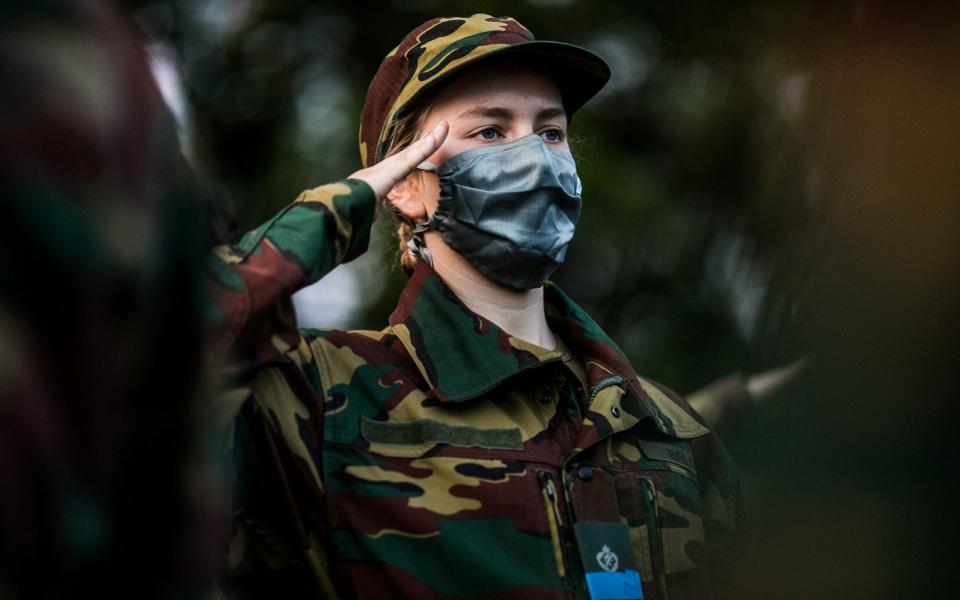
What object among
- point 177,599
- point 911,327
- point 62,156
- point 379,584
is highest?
point 62,156

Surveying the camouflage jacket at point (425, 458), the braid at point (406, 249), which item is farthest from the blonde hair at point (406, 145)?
the camouflage jacket at point (425, 458)

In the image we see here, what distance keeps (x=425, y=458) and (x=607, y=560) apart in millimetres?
424

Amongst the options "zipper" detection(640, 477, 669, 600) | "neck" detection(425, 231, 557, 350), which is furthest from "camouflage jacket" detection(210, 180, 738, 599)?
"neck" detection(425, 231, 557, 350)

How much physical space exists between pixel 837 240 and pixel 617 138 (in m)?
5.63

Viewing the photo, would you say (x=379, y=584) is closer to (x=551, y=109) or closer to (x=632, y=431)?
(x=632, y=431)

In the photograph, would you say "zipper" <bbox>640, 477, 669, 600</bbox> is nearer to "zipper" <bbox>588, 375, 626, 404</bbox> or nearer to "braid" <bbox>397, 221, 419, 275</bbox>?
"zipper" <bbox>588, 375, 626, 404</bbox>

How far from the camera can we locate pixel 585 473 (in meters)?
2.73

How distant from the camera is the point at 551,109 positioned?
3.22 m

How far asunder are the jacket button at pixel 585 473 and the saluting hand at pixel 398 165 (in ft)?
2.31

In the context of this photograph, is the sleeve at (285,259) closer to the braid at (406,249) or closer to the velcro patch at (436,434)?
the velcro patch at (436,434)

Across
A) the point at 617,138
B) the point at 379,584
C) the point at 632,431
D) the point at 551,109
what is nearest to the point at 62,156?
the point at 379,584

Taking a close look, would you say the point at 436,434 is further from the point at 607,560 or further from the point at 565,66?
the point at 565,66

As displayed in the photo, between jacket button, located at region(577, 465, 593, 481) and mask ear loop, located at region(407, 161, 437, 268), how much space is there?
0.70m

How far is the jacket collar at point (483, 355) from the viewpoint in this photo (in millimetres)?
2842
